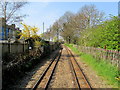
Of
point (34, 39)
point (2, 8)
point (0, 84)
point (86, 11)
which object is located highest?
point (86, 11)

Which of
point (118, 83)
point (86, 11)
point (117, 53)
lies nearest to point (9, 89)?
point (118, 83)

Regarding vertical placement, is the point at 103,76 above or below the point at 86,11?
below

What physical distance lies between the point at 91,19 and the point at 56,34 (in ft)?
123

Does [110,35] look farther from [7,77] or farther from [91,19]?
[91,19]

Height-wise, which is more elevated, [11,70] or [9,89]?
[11,70]

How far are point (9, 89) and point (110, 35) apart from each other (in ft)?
22.1

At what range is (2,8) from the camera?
13.7 metres

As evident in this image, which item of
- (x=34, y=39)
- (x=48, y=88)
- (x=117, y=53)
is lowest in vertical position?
(x=48, y=88)

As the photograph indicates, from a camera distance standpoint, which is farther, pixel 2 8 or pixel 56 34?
pixel 56 34

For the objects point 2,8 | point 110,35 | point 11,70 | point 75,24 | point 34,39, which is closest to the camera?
point 11,70

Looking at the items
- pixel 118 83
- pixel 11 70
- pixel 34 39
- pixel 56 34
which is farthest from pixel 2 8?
pixel 56 34

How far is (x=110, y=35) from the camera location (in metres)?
7.85

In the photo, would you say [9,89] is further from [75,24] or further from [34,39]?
[75,24]

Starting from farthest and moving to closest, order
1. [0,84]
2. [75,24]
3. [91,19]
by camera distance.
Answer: [75,24], [91,19], [0,84]
